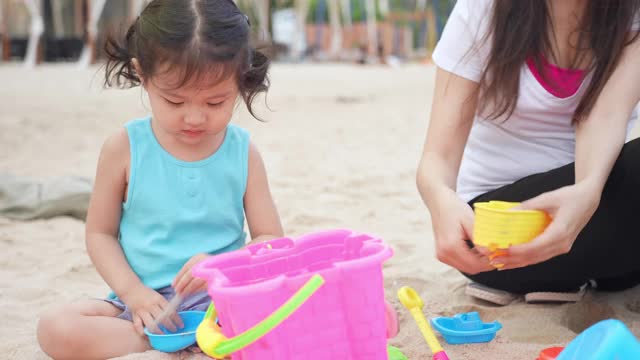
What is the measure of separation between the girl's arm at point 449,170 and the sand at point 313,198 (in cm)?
28

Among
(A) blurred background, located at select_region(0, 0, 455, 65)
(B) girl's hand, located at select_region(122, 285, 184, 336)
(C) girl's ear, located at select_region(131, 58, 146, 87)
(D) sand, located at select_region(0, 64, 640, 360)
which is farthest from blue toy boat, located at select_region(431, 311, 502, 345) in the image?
(A) blurred background, located at select_region(0, 0, 455, 65)

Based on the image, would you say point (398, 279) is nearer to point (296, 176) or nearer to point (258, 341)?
point (258, 341)

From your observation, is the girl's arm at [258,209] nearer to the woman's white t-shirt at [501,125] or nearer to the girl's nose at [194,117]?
the girl's nose at [194,117]

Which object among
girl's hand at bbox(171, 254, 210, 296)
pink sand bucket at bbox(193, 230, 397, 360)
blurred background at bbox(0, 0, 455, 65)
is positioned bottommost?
blurred background at bbox(0, 0, 455, 65)

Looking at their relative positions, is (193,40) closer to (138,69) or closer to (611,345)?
(138,69)

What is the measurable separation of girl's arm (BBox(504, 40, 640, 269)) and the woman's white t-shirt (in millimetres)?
110

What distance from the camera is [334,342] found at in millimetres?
1139

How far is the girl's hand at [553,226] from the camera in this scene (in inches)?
48.8

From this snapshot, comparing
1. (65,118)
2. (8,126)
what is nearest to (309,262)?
(8,126)

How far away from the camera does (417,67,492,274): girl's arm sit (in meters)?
1.33

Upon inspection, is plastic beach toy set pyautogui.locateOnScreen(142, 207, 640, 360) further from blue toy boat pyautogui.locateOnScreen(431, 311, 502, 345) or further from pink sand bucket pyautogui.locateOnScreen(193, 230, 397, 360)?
blue toy boat pyautogui.locateOnScreen(431, 311, 502, 345)

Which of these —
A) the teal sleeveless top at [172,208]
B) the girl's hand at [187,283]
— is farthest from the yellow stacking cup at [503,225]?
the teal sleeveless top at [172,208]

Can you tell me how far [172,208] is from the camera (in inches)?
65.2

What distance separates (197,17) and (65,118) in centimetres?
427
